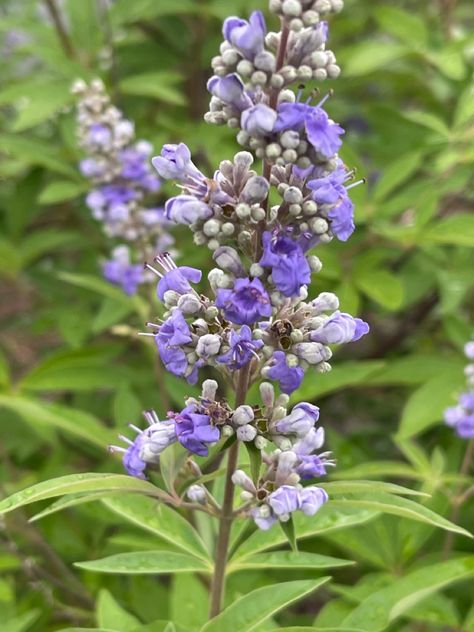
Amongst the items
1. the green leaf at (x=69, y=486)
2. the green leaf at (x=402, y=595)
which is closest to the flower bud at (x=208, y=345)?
the green leaf at (x=69, y=486)

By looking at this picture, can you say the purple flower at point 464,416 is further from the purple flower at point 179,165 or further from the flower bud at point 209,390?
the purple flower at point 179,165

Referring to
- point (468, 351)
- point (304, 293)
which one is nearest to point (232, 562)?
point (304, 293)

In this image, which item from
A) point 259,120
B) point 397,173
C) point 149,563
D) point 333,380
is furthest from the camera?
point 397,173

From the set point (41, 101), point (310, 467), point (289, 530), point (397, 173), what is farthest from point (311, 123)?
point (41, 101)

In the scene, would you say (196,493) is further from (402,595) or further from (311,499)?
(402,595)

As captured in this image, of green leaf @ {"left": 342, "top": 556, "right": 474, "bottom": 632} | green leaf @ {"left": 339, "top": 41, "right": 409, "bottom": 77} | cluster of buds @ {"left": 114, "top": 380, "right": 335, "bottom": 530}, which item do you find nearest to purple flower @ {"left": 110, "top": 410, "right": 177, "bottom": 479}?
cluster of buds @ {"left": 114, "top": 380, "right": 335, "bottom": 530}
